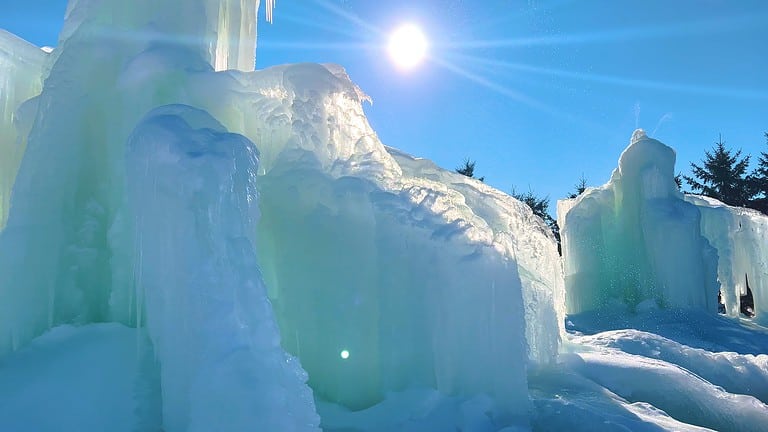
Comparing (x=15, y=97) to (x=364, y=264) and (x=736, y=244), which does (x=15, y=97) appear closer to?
(x=364, y=264)

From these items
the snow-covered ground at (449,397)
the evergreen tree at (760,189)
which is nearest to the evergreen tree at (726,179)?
the evergreen tree at (760,189)

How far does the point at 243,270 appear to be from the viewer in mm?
4887

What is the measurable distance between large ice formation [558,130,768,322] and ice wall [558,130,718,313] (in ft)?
0.10

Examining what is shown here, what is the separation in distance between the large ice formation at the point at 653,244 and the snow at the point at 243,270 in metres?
9.44

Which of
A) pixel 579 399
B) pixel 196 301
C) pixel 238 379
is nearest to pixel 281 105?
pixel 196 301

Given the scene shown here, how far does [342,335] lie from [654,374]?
4674 mm

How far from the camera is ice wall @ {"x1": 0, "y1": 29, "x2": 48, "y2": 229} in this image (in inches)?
333

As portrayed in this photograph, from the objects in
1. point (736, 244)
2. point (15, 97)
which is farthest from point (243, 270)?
point (736, 244)

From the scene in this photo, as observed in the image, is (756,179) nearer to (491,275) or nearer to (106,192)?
(491,275)

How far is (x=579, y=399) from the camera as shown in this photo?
7441 mm

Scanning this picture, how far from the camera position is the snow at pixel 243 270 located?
4.87 metres

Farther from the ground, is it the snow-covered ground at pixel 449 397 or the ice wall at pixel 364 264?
the ice wall at pixel 364 264

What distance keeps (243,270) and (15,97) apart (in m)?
6.20

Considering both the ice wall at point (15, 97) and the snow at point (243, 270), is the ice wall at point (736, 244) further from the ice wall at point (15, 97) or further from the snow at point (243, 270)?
the ice wall at point (15, 97)
